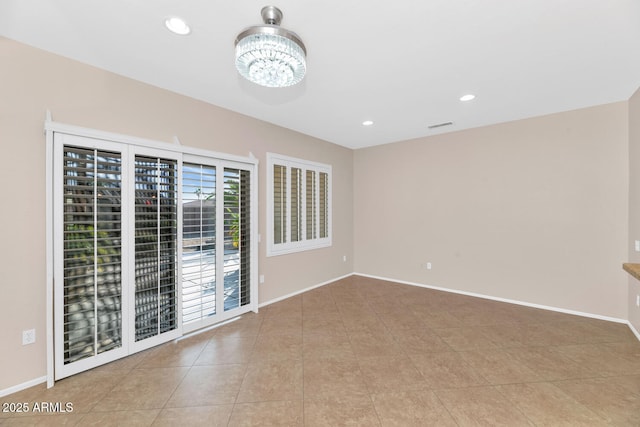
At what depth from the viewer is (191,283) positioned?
2.94 metres

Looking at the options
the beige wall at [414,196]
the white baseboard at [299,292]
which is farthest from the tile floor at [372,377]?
the beige wall at [414,196]

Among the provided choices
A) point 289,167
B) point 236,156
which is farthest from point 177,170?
point 289,167

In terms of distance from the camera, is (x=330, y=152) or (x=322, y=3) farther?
(x=330, y=152)

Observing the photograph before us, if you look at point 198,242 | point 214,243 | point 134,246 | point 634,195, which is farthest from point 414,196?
point 134,246

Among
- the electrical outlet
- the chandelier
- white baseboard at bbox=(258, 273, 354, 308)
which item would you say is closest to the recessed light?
the chandelier

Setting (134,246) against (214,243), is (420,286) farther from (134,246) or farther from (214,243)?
(134,246)

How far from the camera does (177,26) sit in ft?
5.99

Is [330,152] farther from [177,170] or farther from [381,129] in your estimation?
[177,170]

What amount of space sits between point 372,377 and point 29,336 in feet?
9.20

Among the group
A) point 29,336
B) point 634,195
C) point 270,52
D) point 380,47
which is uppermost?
point 380,47

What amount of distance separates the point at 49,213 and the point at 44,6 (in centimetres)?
145

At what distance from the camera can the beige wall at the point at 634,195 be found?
2.86m

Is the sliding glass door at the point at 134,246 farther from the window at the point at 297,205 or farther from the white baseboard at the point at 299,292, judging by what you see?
the window at the point at 297,205

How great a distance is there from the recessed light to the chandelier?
489mm
